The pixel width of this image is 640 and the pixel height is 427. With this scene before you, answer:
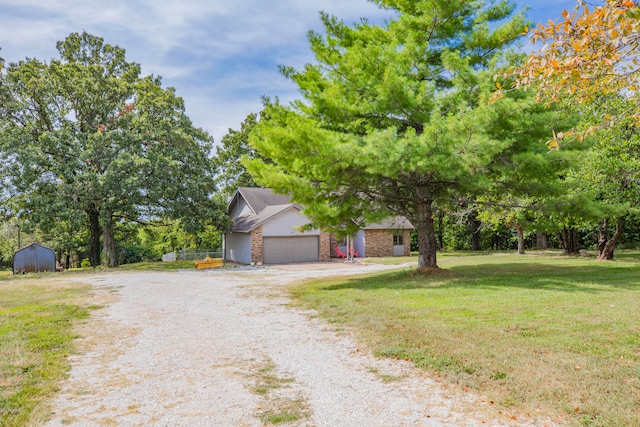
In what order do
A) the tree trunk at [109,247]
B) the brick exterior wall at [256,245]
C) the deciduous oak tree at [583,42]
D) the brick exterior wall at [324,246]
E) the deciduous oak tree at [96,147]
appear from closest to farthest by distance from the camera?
1. the deciduous oak tree at [583,42]
2. the deciduous oak tree at [96,147]
3. the brick exterior wall at [256,245]
4. the tree trunk at [109,247]
5. the brick exterior wall at [324,246]

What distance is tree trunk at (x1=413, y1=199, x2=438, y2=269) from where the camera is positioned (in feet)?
50.2

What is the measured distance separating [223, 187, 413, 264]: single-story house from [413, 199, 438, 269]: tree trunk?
298 inches

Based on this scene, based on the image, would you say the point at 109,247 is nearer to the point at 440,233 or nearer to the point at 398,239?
the point at 398,239

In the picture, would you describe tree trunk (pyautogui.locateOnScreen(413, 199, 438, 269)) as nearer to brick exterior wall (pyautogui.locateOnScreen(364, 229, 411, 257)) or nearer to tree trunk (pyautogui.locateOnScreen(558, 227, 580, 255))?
tree trunk (pyautogui.locateOnScreen(558, 227, 580, 255))

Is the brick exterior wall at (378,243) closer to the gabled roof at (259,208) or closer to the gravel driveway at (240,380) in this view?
the gabled roof at (259,208)

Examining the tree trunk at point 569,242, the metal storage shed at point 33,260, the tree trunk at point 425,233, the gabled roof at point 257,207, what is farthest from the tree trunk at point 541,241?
the metal storage shed at point 33,260

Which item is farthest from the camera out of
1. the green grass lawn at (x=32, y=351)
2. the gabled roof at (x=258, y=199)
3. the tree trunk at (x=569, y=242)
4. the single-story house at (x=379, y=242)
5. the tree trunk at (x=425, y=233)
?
the single-story house at (x=379, y=242)

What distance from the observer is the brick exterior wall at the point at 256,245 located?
1014 inches

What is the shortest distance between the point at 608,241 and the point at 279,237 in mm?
17840

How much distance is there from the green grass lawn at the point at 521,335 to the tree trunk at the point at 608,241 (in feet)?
25.6

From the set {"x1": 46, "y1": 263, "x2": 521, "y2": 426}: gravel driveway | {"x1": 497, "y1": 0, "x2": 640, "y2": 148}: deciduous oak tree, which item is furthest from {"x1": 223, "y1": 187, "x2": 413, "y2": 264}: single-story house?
{"x1": 497, "y1": 0, "x2": 640, "y2": 148}: deciduous oak tree

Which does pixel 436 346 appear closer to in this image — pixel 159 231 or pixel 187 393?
pixel 187 393

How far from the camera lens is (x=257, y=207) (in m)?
29.2

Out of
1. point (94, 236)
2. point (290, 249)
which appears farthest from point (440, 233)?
point (94, 236)
